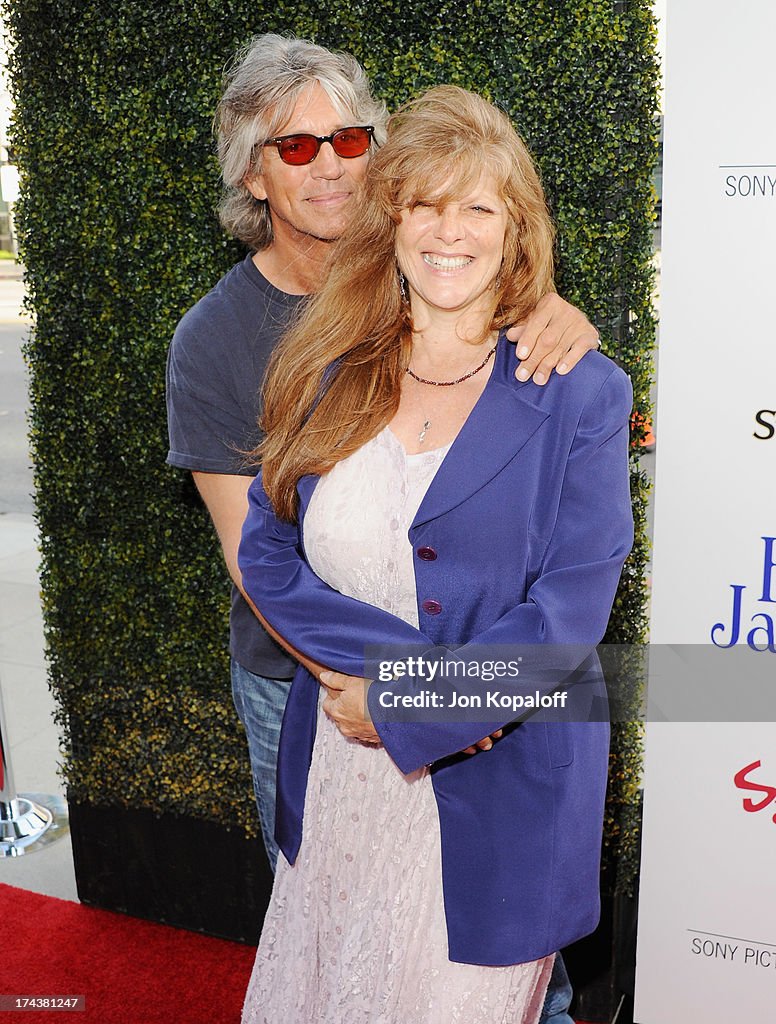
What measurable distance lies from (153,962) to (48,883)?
558 mm

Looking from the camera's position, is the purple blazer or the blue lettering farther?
the blue lettering

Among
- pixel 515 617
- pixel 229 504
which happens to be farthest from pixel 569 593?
pixel 229 504

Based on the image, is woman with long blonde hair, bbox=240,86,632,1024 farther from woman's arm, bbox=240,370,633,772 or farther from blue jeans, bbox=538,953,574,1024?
blue jeans, bbox=538,953,574,1024

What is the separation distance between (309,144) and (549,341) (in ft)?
2.22

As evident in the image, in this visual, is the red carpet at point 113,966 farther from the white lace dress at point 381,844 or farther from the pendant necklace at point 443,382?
the pendant necklace at point 443,382

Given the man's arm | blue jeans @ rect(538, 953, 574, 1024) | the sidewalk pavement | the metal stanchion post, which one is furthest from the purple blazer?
the metal stanchion post

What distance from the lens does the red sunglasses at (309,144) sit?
2.05 m

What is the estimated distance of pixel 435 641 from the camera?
1676 millimetres

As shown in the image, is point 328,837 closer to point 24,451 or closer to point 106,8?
point 106,8

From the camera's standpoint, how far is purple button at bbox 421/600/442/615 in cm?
166

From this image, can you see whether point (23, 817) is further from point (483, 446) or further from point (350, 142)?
point (483, 446)

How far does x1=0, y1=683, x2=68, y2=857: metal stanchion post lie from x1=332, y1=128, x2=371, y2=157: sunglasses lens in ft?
7.11

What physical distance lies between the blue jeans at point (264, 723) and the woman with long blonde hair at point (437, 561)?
403 mm

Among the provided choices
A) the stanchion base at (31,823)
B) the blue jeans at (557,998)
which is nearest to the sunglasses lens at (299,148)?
the blue jeans at (557,998)
